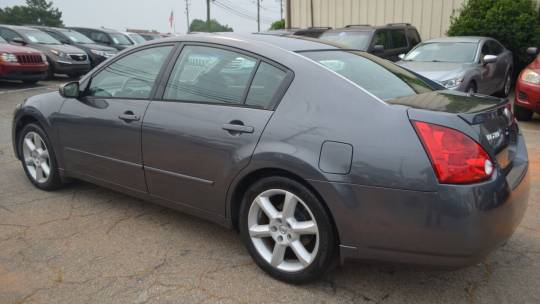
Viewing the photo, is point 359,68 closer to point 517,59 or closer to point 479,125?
point 479,125

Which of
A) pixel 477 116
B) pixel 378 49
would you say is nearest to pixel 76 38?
pixel 378 49

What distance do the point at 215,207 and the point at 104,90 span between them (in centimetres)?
150

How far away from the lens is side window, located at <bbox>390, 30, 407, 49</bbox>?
36.6ft

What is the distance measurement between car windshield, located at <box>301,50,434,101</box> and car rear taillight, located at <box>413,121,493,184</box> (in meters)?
0.43

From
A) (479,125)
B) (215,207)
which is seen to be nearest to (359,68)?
(479,125)

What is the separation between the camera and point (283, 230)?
281 centimetres

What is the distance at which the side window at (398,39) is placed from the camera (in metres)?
11.2

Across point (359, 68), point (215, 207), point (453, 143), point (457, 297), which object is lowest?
point (457, 297)

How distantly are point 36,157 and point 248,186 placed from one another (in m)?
2.57

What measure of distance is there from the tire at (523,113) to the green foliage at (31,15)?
68.2 m

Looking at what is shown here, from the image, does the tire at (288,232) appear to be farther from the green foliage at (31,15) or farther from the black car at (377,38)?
the green foliage at (31,15)

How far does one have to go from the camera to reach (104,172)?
151 inches

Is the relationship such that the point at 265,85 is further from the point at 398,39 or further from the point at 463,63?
the point at 398,39

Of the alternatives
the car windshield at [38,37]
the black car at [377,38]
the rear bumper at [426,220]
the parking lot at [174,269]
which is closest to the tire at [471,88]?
the black car at [377,38]
